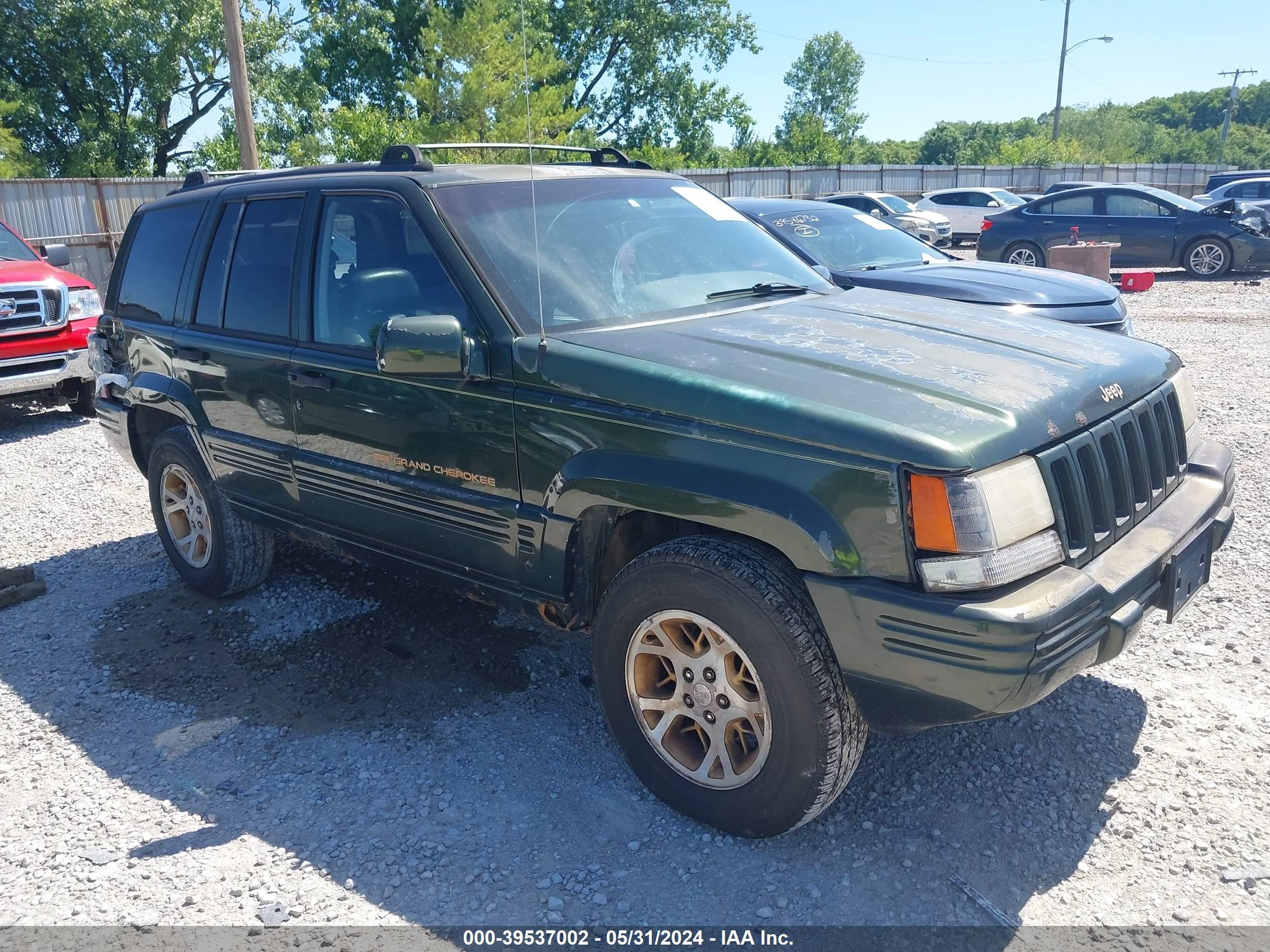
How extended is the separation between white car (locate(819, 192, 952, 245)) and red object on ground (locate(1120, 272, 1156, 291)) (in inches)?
240

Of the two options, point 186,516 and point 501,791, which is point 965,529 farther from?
point 186,516

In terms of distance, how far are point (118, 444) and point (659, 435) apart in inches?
148

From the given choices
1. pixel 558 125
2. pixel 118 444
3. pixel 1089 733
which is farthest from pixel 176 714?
pixel 558 125

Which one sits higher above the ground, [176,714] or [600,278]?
[600,278]

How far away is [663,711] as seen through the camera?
3074 millimetres

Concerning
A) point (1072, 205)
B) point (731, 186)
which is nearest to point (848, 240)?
point (1072, 205)

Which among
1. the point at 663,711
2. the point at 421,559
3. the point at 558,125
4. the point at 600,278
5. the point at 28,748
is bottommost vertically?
the point at 28,748

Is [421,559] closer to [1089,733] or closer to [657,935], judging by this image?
[657,935]

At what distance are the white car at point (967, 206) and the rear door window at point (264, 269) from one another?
23.4 metres

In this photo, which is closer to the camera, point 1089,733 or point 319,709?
point 1089,733

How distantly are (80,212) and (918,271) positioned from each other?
14.7 metres

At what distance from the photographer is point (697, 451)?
9.18 feet

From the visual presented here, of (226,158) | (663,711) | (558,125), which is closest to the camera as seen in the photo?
(663,711)

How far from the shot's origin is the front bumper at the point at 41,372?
858cm
